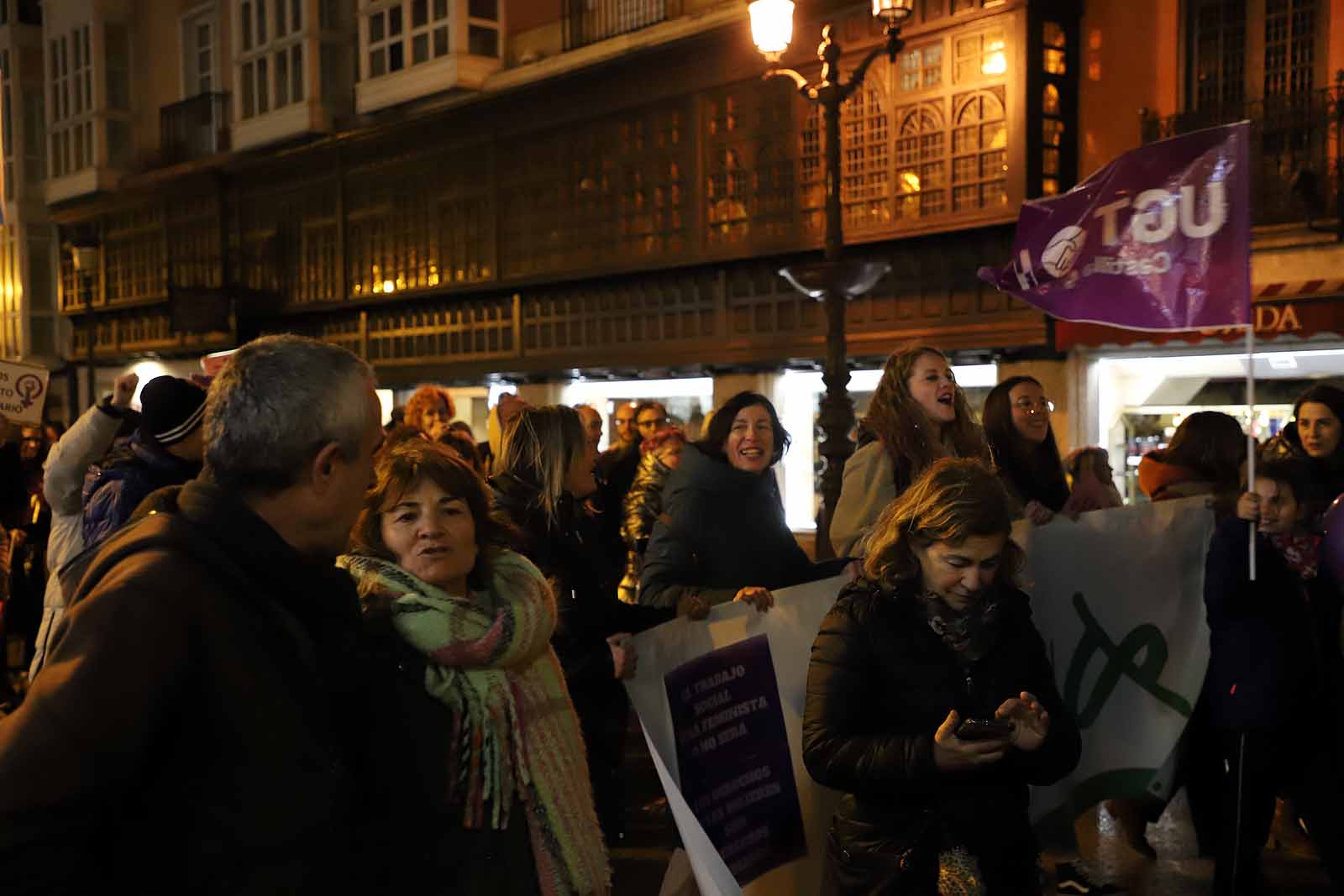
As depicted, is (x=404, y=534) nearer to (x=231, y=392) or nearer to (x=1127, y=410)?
(x=231, y=392)

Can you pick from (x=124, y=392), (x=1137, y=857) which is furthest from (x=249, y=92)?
(x=1137, y=857)

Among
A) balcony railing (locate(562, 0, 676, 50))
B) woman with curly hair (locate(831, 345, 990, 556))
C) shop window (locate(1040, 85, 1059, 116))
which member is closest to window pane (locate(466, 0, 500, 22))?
balcony railing (locate(562, 0, 676, 50))

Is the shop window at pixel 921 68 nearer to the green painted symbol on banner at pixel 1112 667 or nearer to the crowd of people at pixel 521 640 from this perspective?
the crowd of people at pixel 521 640

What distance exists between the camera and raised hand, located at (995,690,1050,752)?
3.01 meters

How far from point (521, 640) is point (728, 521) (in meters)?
2.57

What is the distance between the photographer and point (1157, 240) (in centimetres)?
504

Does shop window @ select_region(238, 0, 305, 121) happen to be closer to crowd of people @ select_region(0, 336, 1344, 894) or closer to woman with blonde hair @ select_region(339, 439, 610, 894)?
crowd of people @ select_region(0, 336, 1344, 894)

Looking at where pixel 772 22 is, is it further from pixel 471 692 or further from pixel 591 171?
pixel 471 692

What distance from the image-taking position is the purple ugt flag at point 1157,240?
15.9ft

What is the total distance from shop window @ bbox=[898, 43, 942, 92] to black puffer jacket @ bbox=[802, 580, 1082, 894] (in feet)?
37.7

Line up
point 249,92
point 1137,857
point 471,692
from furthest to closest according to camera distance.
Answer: point 249,92
point 1137,857
point 471,692

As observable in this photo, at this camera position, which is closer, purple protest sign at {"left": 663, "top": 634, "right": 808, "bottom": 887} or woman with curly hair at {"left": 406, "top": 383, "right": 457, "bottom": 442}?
purple protest sign at {"left": 663, "top": 634, "right": 808, "bottom": 887}

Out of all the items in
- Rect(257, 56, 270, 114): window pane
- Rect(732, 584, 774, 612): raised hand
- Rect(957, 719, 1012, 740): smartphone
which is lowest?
Rect(957, 719, 1012, 740): smartphone

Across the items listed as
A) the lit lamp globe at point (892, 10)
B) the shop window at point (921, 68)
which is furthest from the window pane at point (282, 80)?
the lit lamp globe at point (892, 10)
